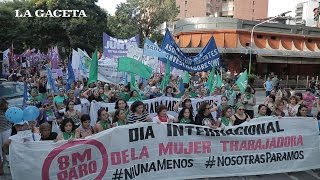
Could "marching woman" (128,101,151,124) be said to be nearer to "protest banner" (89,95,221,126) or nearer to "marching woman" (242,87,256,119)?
"protest banner" (89,95,221,126)

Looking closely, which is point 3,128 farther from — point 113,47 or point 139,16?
point 139,16

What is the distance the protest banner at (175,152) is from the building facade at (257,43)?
27951mm

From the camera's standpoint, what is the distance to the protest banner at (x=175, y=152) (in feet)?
17.2

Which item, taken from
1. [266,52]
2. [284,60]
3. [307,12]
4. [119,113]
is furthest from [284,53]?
[119,113]

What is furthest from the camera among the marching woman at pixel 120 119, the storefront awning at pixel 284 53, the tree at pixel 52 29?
the tree at pixel 52 29

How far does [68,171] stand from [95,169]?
1.27 feet

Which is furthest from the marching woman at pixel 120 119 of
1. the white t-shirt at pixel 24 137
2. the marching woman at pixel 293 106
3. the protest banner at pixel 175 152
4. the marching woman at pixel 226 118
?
the marching woman at pixel 293 106

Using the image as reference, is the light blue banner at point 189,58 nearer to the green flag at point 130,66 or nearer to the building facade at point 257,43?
the green flag at point 130,66

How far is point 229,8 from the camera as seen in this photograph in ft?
251

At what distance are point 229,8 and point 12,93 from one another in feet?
230

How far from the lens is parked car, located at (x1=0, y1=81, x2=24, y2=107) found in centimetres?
1016

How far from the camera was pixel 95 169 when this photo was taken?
18.0 feet

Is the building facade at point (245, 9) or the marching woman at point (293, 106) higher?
the building facade at point (245, 9)

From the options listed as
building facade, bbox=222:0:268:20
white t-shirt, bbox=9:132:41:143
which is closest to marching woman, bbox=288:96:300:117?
white t-shirt, bbox=9:132:41:143
